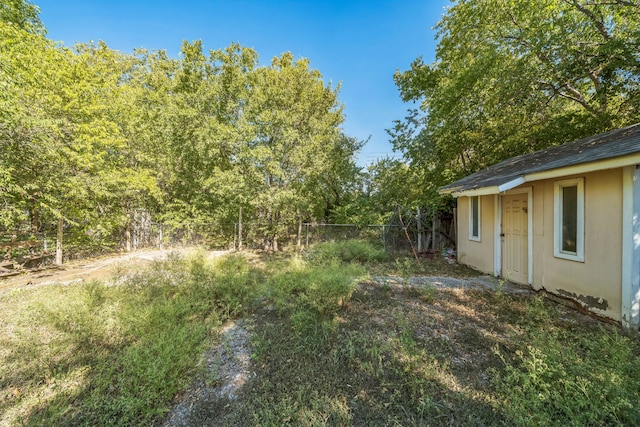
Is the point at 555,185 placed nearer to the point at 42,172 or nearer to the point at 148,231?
the point at 42,172

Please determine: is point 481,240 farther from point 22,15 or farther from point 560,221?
point 22,15

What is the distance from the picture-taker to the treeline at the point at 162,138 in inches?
230

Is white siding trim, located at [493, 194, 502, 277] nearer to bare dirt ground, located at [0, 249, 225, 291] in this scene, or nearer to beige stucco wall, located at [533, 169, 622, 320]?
beige stucco wall, located at [533, 169, 622, 320]

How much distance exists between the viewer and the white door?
488cm

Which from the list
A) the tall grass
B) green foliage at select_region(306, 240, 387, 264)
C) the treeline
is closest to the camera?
the tall grass

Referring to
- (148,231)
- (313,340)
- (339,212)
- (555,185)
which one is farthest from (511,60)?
(148,231)

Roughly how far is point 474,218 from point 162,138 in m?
11.8

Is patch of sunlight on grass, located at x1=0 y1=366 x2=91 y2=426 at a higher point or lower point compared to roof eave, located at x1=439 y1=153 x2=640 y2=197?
lower

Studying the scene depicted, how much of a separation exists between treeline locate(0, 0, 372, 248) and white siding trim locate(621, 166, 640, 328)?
7.86m

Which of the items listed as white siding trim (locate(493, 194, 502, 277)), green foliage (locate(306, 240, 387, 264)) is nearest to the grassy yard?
white siding trim (locate(493, 194, 502, 277))

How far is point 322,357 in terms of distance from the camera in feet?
8.46

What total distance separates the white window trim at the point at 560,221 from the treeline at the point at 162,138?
7.17 metres

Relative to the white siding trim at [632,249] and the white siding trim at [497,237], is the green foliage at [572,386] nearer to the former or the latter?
the white siding trim at [632,249]

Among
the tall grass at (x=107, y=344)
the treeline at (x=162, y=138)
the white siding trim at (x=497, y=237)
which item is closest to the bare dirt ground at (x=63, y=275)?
the tall grass at (x=107, y=344)
